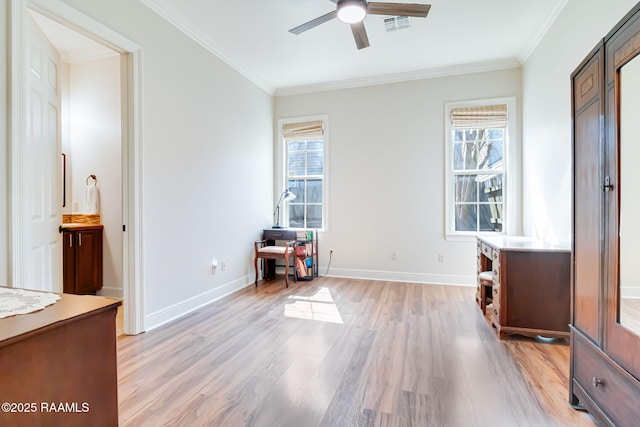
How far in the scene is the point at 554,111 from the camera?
9.68 ft

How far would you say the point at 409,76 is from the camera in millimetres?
4316

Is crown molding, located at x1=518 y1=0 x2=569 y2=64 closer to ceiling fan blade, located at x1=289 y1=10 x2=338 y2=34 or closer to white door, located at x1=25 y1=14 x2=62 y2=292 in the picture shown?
ceiling fan blade, located at x1=289 y1=10 x2=338 y2=34

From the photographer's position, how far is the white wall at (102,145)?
3.65 metres

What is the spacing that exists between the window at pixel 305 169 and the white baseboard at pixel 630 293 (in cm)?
373

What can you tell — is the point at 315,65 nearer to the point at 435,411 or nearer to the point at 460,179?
the point at 460,179

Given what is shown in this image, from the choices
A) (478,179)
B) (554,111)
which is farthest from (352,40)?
(478,179)

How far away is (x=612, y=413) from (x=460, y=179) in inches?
129

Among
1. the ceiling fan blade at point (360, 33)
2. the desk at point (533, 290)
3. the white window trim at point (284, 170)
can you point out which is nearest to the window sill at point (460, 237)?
the desk at point (533, 290)

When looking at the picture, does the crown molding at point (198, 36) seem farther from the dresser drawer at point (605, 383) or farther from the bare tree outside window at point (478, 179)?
the dresser drawer at point (605, 383)

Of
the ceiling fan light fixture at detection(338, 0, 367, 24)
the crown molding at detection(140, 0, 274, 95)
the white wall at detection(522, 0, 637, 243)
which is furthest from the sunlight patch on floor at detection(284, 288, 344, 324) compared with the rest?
the crown molding at detection(140, 0, 274, 95)

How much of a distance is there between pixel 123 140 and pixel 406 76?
356 centimetres

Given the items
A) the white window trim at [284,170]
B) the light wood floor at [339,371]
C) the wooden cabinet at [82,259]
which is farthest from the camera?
the white window trim at [284,170]

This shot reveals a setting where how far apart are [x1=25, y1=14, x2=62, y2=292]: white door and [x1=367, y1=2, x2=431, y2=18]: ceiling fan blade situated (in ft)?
7.53

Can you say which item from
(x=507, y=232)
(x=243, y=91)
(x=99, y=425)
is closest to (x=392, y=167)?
(x=507, y=232)
